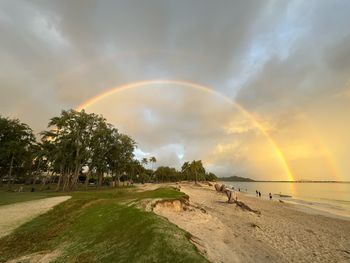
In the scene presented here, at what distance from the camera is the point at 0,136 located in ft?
225

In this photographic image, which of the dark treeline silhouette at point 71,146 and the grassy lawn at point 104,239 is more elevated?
the dark treeline silhouette at point 71,146

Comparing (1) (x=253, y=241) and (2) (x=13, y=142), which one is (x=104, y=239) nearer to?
(1) (x=253, y=241)

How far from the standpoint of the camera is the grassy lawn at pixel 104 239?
34.9 feet

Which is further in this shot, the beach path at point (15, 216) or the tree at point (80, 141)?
the tree at point (80, 141)

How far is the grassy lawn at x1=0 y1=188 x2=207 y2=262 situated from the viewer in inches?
419

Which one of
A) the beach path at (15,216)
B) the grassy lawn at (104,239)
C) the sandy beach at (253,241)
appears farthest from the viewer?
the beach path at (15,216)

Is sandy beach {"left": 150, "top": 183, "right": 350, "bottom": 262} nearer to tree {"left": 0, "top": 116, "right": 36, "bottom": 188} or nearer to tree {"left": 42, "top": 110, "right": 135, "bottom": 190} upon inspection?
tree {"left": 42, "top": 110, "right": 135, "bottom": 190}

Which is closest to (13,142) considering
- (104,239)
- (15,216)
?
(15,216)

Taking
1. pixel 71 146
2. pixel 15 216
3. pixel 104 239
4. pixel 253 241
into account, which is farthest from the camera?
pixel 71 146

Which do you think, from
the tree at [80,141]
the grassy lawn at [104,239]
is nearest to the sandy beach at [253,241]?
the grassy lawn at [104,239]

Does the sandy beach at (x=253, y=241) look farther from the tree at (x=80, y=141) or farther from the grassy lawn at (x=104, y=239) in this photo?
the tree at (x=80, y=141)

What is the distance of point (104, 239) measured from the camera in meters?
14.1

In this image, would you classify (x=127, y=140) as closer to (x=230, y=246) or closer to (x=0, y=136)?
(x=0, y=136)

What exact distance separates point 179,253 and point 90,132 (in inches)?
2221
